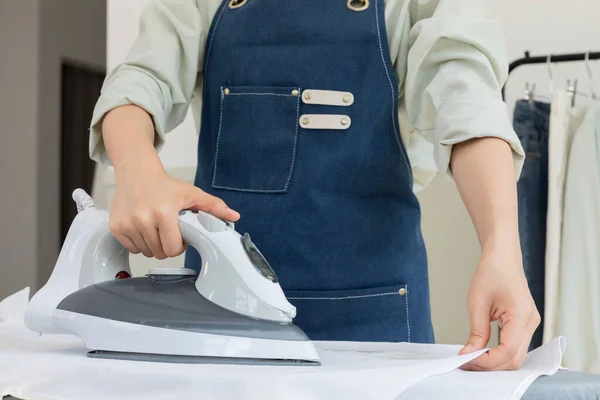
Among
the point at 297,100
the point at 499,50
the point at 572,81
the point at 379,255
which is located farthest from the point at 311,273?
the point at 572,81

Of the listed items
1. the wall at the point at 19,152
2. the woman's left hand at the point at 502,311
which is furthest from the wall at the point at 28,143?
the woman's left hand at the point at 502,311

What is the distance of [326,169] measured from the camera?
38.1 inches

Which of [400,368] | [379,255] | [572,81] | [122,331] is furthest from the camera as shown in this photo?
[572,81]

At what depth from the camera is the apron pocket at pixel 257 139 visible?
986mm

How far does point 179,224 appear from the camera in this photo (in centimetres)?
74

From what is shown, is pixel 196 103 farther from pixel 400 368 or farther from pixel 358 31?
pixel 400 368

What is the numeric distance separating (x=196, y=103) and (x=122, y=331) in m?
0.51

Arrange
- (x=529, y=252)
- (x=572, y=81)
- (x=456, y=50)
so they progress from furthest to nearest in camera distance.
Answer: (x=572, y=81)
(x=529, y=252)
(x=456, y=50)

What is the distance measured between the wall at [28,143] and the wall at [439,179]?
209 cm

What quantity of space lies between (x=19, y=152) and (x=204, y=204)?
3.54 m

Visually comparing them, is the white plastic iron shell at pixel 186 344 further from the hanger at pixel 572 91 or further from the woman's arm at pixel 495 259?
the hanger at pixel 572 91

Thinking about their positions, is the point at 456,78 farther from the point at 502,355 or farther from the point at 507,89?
the point at 507,89

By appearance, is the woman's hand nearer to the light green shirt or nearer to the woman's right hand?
the woman's right hand

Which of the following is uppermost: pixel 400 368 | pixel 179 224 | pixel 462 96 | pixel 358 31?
pixel 358 31
